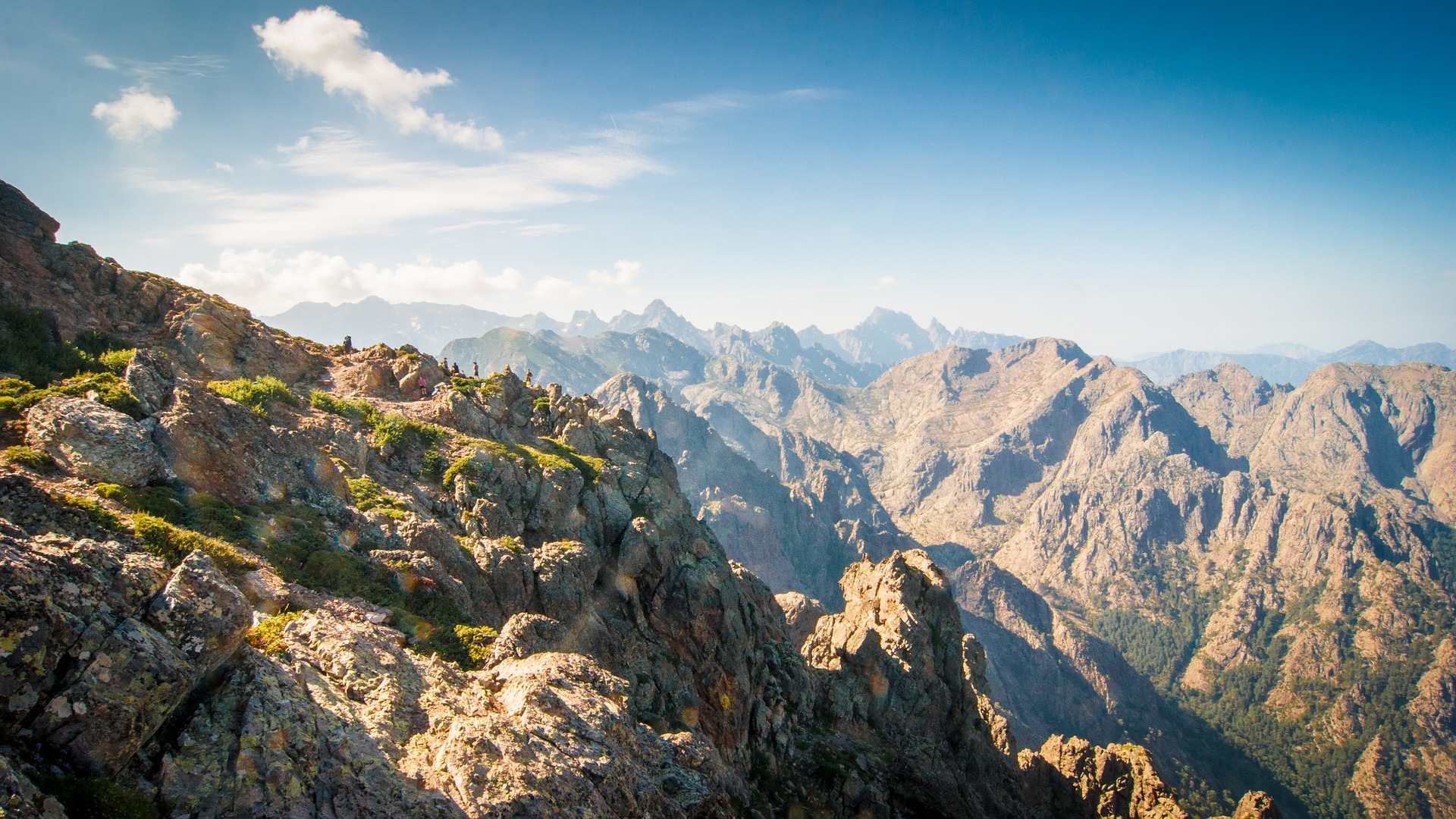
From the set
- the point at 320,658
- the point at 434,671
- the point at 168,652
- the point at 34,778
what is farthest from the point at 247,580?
the point at 34,778

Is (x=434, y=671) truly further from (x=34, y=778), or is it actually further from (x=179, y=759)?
(x=34, y=778)

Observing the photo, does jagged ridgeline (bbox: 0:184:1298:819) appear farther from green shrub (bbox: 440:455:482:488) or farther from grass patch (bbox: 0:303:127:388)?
green shrub (bbox: 440:455:482:488)

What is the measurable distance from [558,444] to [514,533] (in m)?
13.7

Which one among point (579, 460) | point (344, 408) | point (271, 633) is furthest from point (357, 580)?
point (579, 460)

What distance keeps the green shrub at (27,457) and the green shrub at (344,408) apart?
1733 centimetres

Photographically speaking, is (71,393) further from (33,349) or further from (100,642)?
(100,642)

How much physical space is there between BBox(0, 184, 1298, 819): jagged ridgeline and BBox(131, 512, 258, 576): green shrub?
0.10 meters

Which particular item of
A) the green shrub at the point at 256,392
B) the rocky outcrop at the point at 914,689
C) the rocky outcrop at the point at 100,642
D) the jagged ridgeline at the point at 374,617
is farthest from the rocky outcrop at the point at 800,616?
the rocky outcrop at the point at 100,642

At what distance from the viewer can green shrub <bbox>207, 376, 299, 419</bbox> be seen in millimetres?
29047

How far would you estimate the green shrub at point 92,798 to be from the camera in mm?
8398

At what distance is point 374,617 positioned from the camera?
61.8 feet

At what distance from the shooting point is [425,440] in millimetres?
35938

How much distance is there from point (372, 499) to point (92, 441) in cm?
1065

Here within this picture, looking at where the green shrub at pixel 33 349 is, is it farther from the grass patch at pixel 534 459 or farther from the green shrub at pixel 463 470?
the grass patch at pixel 534 459
